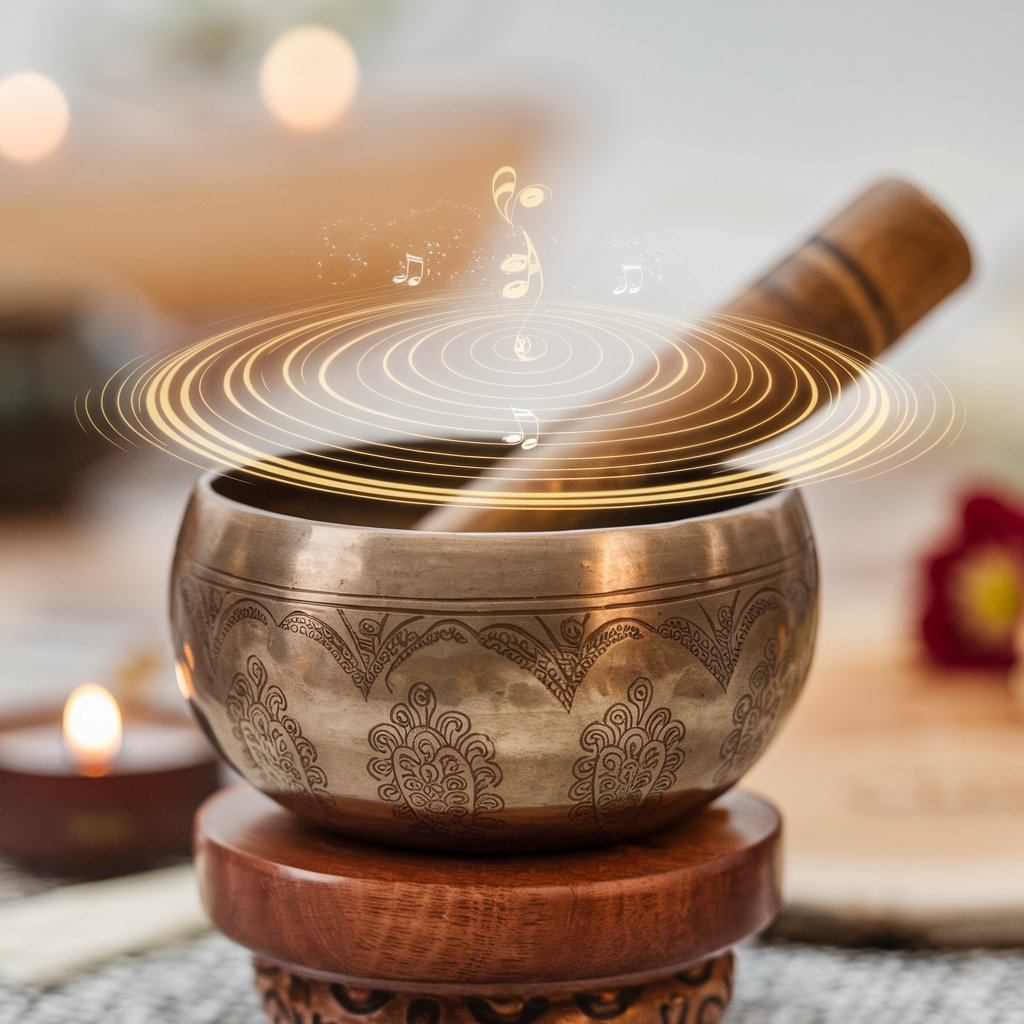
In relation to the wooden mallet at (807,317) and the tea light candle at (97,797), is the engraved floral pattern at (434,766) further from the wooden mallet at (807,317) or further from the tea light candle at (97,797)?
the tea light candle at (97,797)

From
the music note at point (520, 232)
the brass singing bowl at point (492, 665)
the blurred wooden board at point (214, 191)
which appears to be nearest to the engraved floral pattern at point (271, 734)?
the brass singing bowl at point (492, 665)

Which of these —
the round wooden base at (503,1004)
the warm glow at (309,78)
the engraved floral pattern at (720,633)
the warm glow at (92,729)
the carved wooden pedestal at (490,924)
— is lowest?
the warm glow at (92,729)

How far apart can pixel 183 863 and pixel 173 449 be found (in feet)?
1.64

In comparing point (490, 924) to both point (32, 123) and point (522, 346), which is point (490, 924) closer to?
point (522, 346)

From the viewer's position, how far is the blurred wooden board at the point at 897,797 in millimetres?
866

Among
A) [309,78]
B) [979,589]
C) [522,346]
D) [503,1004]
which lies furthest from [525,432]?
[309,78]

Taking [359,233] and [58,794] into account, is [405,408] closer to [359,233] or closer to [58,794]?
[359,233]

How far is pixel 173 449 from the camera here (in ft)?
2.09

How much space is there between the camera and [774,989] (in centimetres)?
82

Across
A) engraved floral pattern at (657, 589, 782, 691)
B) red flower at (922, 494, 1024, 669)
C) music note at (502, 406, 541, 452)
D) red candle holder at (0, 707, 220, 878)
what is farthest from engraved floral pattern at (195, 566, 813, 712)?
red flower at (922, 494, 1024, 669)

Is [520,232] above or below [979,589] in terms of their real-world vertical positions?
above

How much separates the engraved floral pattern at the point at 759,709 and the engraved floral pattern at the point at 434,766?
0.11 meters

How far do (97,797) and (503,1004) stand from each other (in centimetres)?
45

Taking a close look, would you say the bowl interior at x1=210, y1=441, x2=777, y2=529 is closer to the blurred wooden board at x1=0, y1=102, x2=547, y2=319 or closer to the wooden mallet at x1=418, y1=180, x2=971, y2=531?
the wooden mallet at x1=418, y1=180, x2=971, y2=531
